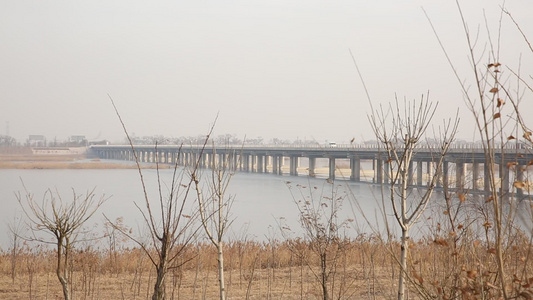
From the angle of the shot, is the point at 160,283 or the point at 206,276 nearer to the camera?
the point at 160,283

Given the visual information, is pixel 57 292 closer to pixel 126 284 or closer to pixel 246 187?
pixel 126 284

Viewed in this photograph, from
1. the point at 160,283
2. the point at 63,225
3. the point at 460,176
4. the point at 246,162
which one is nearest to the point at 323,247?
the point at 460,176

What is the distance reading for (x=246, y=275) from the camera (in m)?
15.9

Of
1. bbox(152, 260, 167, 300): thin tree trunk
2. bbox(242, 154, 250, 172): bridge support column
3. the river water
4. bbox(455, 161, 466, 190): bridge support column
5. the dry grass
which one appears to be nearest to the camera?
bbox(152, 260, 167, 300): thin tree trunk

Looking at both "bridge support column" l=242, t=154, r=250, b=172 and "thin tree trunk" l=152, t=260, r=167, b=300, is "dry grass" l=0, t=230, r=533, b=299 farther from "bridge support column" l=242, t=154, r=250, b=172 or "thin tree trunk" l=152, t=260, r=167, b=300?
"bridge support column" l=242, t=154, r=250, b=172

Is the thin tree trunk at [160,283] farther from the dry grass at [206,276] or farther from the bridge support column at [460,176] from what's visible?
the dry grass at [206,276]

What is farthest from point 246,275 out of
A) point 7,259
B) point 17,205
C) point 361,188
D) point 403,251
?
point 361,188

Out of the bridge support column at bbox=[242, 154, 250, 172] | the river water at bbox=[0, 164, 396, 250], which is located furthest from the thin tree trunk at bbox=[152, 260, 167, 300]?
the bridge support column at bbox=[242, 154, 250, 172]

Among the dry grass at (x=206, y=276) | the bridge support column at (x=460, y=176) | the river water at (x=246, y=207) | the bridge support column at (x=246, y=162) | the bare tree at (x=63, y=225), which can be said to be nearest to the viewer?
the bridge support column at (x=460, y=176)

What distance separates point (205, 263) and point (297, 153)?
69052mm

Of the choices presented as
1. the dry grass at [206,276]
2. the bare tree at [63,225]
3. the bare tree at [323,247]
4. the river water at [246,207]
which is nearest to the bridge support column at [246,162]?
the river water at [246,207]

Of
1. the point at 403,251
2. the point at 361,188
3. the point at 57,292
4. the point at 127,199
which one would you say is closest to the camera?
the point at 403,251

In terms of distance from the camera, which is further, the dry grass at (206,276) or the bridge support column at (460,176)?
the dry grass at (206,276)

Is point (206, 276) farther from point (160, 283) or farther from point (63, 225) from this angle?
point (160, 283)
